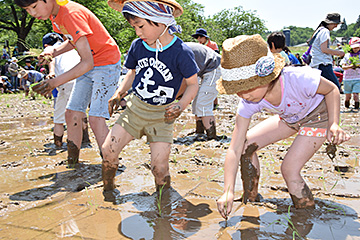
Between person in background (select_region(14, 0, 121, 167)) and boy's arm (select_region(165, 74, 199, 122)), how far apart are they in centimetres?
101

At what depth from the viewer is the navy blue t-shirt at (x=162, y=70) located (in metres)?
2.70

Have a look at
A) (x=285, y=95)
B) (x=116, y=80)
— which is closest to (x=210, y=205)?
(x=285, y=95)

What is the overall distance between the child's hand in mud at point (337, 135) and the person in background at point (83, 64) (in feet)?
7.04

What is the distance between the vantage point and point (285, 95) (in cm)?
241

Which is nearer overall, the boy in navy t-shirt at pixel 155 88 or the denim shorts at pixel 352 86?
the boy in navy t-shirt at pixel 155 88

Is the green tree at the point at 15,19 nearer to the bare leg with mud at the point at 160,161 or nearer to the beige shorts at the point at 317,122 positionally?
the bare leg with mud at the point at 160,161

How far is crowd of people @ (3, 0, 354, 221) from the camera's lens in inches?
87.5

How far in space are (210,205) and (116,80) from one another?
1.79 metres

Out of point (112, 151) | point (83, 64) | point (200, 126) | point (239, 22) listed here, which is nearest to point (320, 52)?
point (200, 126)

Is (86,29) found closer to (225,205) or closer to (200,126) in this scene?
(225,205)

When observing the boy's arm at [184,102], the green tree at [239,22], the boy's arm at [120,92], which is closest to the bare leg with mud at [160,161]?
the boy's arm at [184,102]

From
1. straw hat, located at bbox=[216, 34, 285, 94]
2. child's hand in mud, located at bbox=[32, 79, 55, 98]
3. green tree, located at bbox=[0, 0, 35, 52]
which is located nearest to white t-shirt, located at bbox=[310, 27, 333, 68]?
straw hat, located at bbox=[216, 34, 285, 94]

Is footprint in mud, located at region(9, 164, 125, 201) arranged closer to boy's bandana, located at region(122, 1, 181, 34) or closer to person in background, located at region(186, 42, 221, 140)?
boy's bandana, located at region(122, 1, 181, 34)

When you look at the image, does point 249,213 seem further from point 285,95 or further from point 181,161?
point 181,161
